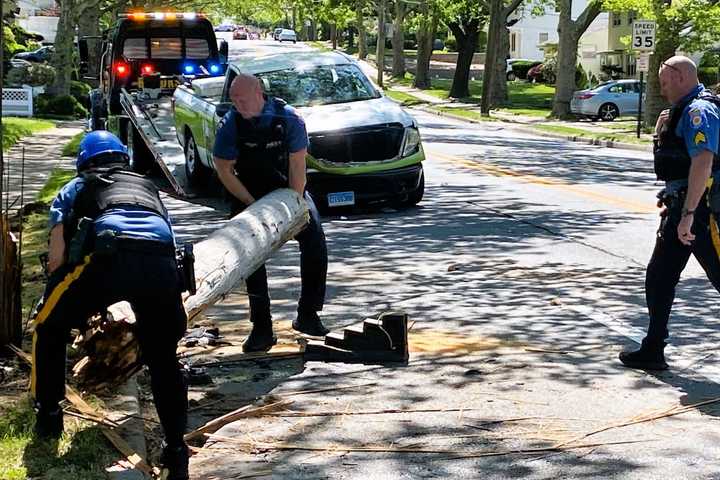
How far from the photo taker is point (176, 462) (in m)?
5.21

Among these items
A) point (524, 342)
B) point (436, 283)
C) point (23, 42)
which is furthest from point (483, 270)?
point (23, 42)

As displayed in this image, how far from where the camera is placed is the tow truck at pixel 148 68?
18.8 m

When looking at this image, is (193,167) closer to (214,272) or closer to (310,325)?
(310,325)

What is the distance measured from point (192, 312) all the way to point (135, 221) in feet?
4.78

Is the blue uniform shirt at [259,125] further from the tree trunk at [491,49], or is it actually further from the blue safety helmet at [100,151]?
the tree trunk at [491,49]

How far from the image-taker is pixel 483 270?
10.5 metres

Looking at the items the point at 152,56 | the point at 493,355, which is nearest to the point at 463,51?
the point at 152,56

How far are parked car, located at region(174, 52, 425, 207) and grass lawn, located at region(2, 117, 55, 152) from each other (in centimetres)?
789

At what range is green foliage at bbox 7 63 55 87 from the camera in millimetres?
36375

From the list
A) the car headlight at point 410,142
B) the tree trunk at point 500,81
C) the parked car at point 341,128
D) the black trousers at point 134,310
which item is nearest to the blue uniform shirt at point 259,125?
the black trousers at point 134,310

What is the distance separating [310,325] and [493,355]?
52.9 inches

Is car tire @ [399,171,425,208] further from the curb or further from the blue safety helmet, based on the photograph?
the curb

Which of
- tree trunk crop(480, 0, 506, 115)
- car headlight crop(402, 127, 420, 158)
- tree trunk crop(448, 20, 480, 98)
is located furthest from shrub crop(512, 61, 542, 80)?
car headlight crop(402, 127, 420, 158)

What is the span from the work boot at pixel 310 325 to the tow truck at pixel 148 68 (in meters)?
10.5
